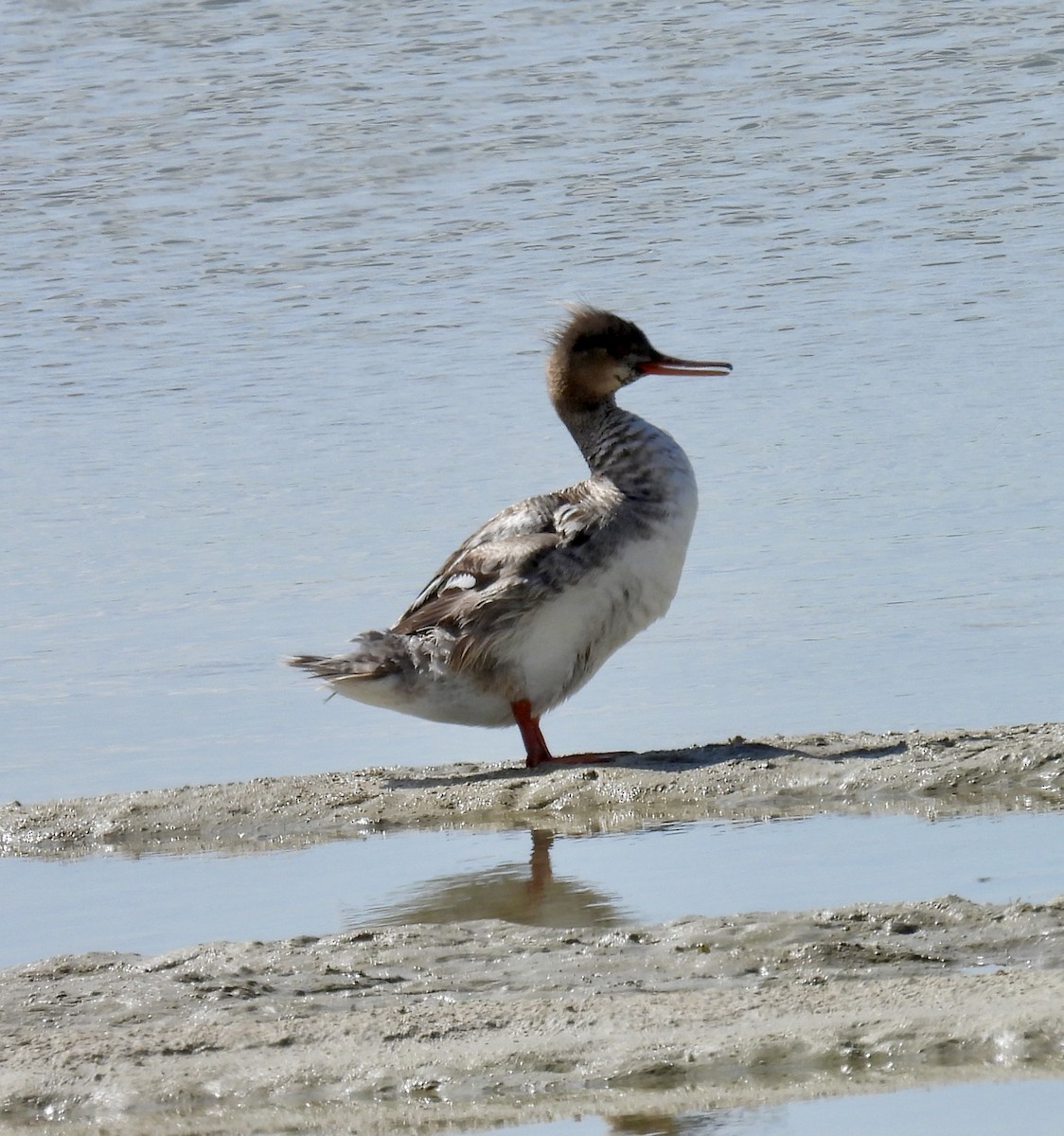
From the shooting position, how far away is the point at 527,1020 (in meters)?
4.25

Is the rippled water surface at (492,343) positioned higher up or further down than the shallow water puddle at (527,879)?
higher up

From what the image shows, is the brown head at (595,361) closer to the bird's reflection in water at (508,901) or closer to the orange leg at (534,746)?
the orange leg at (534,746)

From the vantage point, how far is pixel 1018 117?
16.5m

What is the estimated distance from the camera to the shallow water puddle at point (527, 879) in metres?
5.23

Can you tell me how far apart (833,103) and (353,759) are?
11594 mm

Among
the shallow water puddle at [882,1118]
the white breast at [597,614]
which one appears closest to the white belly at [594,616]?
the white breast at [597,614]

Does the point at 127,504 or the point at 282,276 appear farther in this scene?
the point at 282,276

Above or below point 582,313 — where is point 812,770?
below

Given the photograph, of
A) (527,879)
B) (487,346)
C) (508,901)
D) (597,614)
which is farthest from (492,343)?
(508,901)

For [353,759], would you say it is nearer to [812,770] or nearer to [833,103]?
[812,770]

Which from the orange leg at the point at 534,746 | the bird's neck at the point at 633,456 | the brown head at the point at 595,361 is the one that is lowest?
the orange leg at the point at 534,746

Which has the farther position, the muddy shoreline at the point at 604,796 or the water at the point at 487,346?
the water at the point at 487,346

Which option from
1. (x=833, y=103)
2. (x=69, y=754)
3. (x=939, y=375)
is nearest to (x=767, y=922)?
(x=69, y=754)

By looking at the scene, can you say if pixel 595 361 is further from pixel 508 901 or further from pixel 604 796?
pixel 508 901
